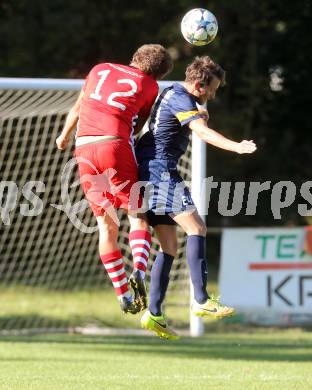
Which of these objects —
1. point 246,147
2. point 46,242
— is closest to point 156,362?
point 246,147

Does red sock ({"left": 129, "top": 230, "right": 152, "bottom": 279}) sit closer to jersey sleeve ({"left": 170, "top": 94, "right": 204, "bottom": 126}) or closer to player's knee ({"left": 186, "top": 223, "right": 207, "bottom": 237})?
player's knee ({"left": 186, "top": 223, "right": 207, "bottom": 237})

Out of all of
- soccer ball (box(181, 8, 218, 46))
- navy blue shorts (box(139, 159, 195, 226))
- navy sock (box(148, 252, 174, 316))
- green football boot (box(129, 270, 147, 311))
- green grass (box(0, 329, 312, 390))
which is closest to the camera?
green football boot (box(129, 270, 147, 311))

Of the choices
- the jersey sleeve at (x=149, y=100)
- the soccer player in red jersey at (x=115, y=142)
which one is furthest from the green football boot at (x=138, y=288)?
the jersey sleeve at (x=149, y=100)

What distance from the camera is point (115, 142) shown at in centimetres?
734

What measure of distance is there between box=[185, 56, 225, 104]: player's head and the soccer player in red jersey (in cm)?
23

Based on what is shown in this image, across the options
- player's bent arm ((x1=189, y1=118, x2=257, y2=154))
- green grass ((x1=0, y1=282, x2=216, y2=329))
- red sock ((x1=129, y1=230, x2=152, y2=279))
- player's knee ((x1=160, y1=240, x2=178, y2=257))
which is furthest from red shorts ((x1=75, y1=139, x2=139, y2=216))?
green grass ((x1=0, y1=282, x2=216, y2=329))

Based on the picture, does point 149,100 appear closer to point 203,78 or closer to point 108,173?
point 203,78

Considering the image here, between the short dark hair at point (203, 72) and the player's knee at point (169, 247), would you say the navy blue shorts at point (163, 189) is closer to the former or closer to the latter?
the player's knee at point (169, 247)

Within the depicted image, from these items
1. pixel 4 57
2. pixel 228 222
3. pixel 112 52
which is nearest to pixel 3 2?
pixel 4 57

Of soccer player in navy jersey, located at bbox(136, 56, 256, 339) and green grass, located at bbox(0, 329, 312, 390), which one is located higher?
soccer player in navy jersey, located at bbox(136, 56, 256, 339)

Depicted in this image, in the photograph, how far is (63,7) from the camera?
2100 centimetres

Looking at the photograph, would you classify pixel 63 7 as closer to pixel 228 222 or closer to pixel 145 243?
pixel 228 222

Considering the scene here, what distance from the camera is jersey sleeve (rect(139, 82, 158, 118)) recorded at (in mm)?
7465

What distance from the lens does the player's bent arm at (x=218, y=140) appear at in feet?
21.7
